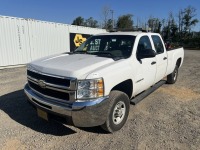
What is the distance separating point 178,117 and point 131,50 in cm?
191

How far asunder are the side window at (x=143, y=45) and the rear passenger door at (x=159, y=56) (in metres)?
0.39

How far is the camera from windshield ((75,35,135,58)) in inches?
166

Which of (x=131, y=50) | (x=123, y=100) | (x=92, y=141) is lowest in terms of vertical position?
(x=92, y=141)

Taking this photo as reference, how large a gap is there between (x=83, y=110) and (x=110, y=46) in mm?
2072

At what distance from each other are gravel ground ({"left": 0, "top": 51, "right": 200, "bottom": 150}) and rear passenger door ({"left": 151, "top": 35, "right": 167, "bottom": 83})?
2.85 feet

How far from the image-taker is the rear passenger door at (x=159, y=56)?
5.29 metres

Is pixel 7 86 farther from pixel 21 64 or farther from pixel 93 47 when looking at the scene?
pixel 21 64

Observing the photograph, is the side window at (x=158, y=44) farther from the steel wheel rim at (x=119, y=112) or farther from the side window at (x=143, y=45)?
the steel wheel rim at (x=119, y=112)

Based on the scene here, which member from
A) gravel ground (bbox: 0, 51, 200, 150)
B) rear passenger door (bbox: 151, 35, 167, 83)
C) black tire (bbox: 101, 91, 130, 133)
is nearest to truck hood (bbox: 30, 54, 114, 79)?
black tire (bbox: 101, 91, 130, 133)

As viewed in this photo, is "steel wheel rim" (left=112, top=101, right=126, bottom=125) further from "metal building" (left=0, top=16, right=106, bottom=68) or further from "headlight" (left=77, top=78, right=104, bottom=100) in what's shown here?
"metal building" (left=0, top=16, right=106, bottom=68)

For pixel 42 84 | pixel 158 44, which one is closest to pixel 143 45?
pixel 158 44

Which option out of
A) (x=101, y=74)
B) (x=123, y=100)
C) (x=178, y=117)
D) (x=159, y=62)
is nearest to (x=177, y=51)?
(x=159, y=62)

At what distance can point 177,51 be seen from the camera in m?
6.95

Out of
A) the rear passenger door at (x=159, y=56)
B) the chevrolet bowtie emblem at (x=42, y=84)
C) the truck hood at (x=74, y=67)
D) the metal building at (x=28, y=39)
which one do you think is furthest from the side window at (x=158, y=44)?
the metal building at (x=28, y=39)
